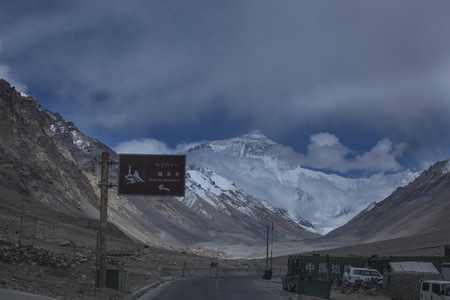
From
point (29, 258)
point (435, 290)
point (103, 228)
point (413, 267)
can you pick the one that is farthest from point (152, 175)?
point (413, 267)

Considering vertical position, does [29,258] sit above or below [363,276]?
above

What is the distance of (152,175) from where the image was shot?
27125mm

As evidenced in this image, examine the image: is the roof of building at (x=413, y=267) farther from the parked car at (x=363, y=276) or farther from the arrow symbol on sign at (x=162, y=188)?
the arrow symbol on sign at (x=162, y=188)

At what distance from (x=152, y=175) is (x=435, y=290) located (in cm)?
1238

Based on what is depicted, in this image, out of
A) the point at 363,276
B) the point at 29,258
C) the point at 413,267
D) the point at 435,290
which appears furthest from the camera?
the point at 363,276

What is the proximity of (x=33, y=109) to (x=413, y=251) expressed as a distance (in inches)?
3281

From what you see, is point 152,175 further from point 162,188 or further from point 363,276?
point 363,276

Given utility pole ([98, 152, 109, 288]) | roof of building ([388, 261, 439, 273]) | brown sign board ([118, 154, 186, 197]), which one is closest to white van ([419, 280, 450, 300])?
brown sign board ([118, 154, 186, 197])

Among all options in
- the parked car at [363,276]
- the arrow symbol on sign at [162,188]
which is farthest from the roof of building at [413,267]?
the arrow symbol on sign at [162,188]

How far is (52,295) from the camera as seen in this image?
21.9m

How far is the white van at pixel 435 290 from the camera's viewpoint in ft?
82.0

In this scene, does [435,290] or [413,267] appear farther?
[413,267]

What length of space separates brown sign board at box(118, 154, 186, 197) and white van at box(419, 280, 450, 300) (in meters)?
10.9

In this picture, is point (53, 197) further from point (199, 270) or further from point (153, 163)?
point (153, 163)
